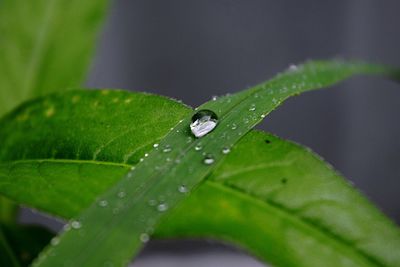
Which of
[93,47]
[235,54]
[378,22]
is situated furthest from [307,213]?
[378,22]

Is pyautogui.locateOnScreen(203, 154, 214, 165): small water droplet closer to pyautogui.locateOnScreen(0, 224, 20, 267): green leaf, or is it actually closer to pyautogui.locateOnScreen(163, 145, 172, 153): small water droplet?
pyautogui.locateOnScreen(163, 145, 172, 153): small water droplet

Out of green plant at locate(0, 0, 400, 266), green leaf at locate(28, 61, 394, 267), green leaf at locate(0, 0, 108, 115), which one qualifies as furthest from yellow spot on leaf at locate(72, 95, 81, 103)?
green leaf at locate(0, 0, 108, 115)

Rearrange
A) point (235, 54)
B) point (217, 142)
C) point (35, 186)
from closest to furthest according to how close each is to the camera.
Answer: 1. point (217, 142)
2. point (35, 186)
3. point (235, 54)

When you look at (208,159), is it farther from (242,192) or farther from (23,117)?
(23,117)

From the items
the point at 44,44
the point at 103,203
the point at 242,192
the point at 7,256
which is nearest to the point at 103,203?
the point at 103,203

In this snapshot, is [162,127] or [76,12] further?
[76,12]

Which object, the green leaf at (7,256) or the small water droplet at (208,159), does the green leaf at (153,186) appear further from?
the green leaf at (7,256)

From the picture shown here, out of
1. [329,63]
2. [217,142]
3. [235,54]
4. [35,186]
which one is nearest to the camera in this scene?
[217,142]

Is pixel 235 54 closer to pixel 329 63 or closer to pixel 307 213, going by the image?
pixel 329 63
